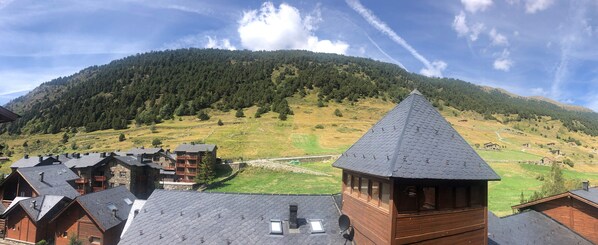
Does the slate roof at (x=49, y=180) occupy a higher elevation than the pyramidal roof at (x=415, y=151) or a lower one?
lower

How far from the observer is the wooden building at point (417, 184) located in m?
11.5

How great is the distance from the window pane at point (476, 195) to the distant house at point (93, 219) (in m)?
31.5

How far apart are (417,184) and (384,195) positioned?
4.13ft

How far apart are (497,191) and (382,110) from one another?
10395cm

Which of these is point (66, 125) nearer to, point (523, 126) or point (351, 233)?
point (351, 233)

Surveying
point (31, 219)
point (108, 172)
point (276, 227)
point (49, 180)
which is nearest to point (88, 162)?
point (108, 172)

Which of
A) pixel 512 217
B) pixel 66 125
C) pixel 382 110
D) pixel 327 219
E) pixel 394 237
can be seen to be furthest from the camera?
pixel 66 125

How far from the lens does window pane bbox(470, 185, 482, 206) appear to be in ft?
44.3

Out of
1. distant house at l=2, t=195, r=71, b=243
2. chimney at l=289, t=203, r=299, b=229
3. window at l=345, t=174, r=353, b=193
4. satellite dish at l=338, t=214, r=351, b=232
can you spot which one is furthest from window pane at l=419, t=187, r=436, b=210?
distant house at l=2, t=195, r=71, b=243

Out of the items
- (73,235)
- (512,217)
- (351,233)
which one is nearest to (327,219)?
(351,233)

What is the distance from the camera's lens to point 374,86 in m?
186

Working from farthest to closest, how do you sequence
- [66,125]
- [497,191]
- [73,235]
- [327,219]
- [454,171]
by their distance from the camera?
A: [66,125] → [497,191] → [73,235] → [327,219] → [454,171]

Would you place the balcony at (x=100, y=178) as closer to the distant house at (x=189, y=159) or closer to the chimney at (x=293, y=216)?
the distant house at (x=189, y=159)

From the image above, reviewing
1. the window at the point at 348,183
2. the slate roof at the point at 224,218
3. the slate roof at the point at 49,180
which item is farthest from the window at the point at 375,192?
the slate roof at the point at 49,180
